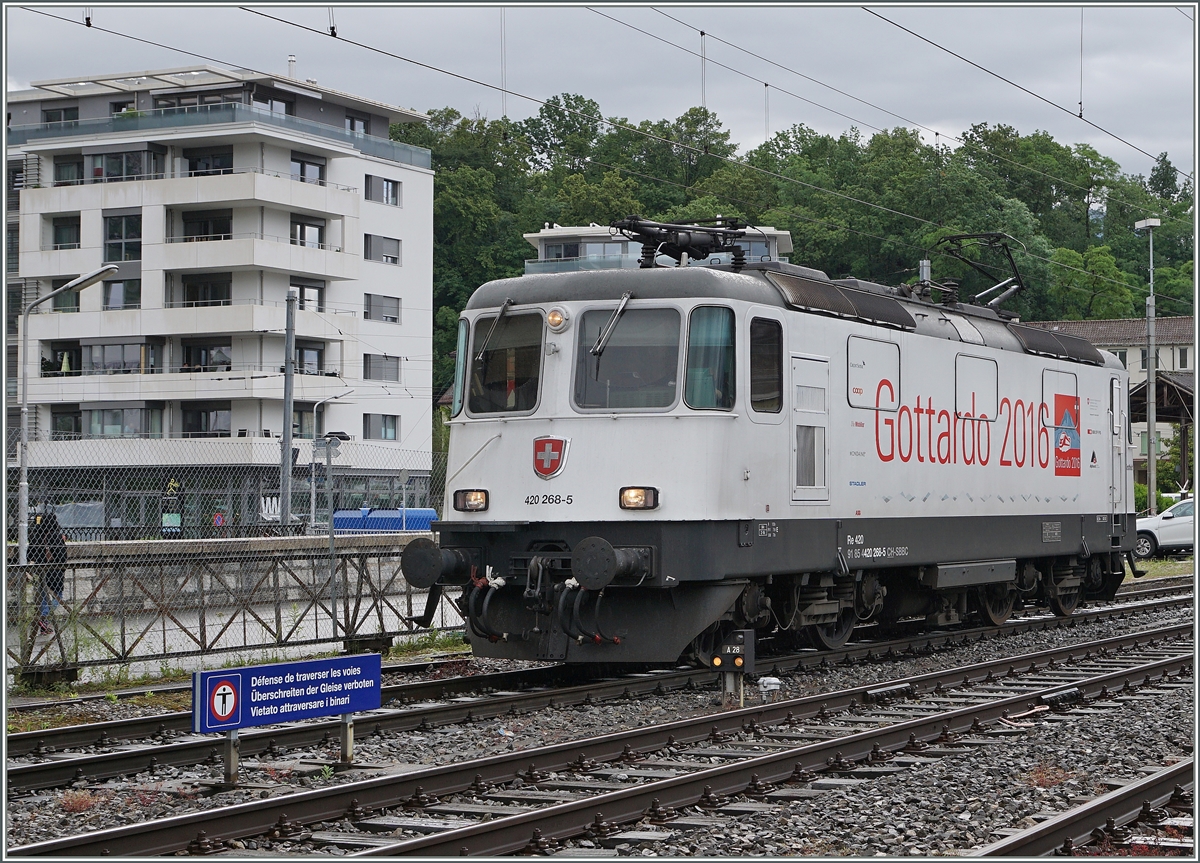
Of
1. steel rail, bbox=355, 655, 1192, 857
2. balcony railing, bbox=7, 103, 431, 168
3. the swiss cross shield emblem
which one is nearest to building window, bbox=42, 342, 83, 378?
balcony railing, bbox=7, 103, 431, 168

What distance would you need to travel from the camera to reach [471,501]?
45.3ft

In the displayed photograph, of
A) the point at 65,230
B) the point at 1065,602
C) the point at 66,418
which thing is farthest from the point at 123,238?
the point at 1065,602

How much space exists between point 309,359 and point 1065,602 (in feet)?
126

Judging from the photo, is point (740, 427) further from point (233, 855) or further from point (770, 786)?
point (233, 855)

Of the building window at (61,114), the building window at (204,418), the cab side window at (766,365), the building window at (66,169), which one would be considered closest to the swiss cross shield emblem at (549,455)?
the cab side window at (766,365)

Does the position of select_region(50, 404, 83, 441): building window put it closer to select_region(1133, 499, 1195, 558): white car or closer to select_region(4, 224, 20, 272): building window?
select_region(4, 224, 20, 272): building window

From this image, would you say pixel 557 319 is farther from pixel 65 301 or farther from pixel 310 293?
pixel 65 301

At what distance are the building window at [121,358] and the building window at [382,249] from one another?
31.4ft

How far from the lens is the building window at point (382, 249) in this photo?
58.9 meters

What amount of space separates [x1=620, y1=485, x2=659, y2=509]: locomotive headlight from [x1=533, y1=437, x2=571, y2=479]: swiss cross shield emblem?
0.70 metres

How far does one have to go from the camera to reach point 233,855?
767 centimetres

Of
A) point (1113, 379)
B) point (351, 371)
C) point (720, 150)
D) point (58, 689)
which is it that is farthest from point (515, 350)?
point (720, 150)

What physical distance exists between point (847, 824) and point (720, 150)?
280 ft

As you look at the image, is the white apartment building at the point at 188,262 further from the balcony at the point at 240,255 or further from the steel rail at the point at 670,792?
the steel rail at the point at 670,792
